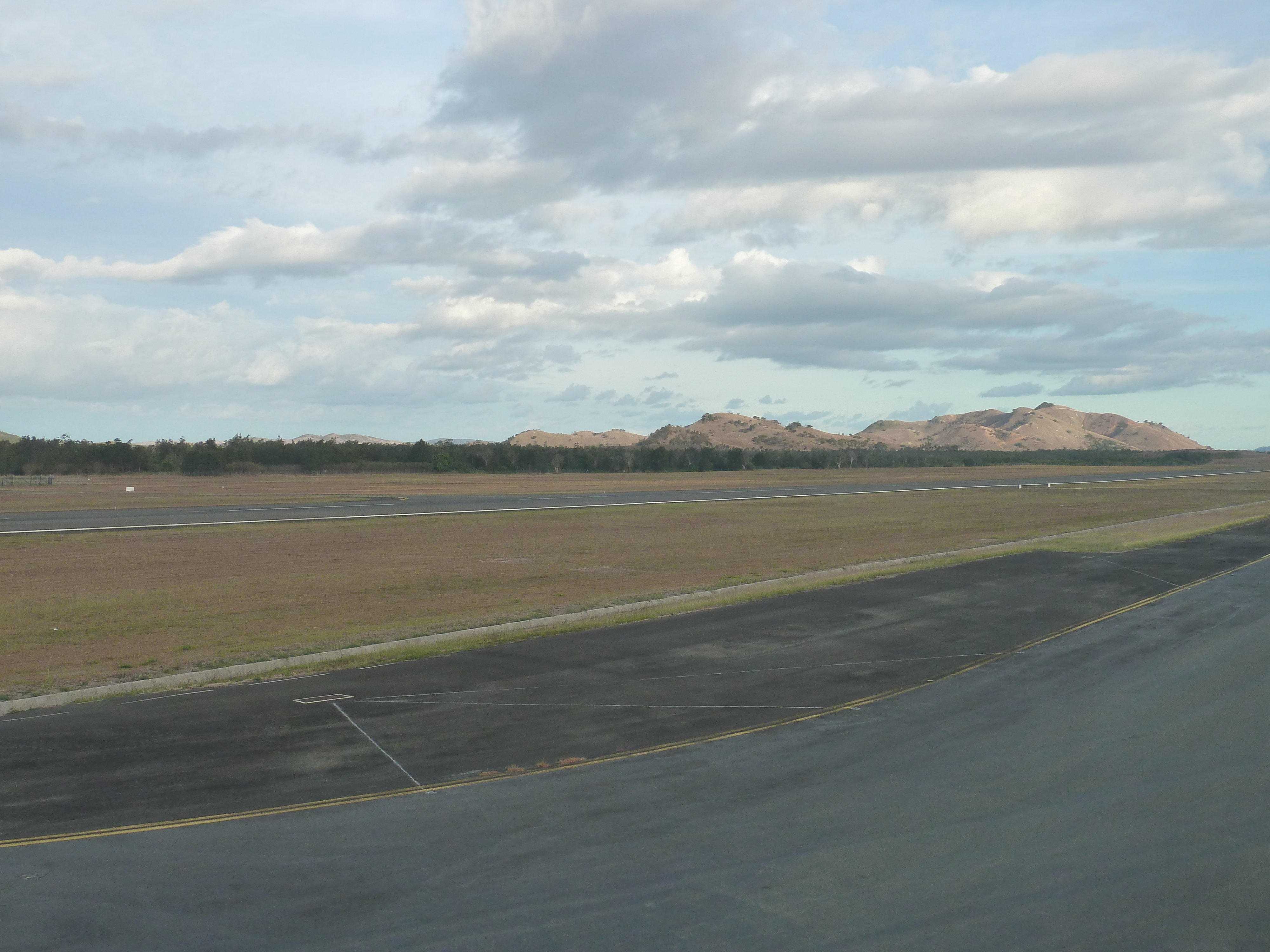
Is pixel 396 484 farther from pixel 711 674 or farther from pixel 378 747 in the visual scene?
pixel 378 747

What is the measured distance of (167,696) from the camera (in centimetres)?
1380

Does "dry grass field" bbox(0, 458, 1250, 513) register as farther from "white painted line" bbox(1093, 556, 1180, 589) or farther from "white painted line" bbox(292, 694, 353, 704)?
"white painted line" bbox(292, 694, 353, 704)

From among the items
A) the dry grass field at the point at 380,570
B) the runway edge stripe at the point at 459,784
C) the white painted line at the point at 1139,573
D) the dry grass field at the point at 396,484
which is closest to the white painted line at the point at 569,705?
the runway edge stripe at the point at 459,784

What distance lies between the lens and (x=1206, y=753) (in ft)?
34.6

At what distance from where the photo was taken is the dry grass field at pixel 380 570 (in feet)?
60.6

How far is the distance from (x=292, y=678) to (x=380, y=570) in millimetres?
14707

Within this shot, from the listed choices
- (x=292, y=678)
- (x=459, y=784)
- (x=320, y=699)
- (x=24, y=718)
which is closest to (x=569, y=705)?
(x=459, y=784)

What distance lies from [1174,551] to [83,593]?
31601mm

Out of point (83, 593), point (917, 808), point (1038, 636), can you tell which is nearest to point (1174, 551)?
point (1038, 636)

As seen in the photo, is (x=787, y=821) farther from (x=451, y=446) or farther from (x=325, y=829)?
(x=451, y=446)

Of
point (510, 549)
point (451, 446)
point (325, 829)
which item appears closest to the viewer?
point (325, 829)

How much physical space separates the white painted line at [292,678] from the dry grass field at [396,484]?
47060mm

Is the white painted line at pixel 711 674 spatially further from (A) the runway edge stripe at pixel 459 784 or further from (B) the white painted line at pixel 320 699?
(A) the runway edge stripe at pixel 459 784

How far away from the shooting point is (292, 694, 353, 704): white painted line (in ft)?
43.9
